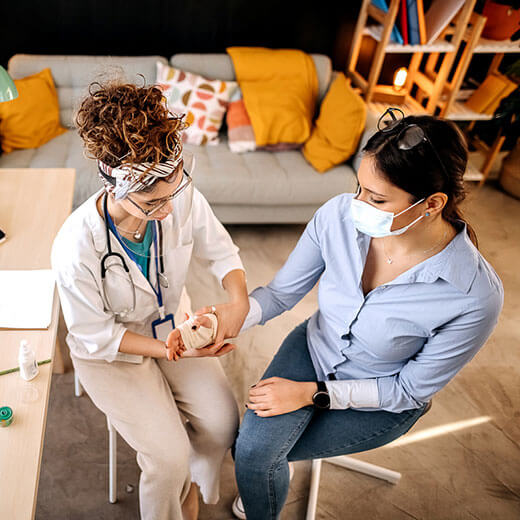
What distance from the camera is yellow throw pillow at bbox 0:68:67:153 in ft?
8.23

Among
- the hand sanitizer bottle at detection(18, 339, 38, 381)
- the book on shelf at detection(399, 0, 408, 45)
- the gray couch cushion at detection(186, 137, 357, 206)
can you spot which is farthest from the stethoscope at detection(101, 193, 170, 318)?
the book on shelf at detection(399, 0, 408, 45)

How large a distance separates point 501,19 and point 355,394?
2.84 m

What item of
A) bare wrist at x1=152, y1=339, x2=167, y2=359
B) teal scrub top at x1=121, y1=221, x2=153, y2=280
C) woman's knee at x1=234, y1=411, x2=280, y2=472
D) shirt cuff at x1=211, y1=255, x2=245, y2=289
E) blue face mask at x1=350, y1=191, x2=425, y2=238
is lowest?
woman's knee at x1=234, y1=411, x2=280, y2=472

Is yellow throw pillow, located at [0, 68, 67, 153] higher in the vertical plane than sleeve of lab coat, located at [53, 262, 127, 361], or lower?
lower

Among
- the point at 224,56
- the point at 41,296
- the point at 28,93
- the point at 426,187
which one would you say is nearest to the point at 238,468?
the point at 41,296

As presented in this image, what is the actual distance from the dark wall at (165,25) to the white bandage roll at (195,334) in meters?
2.36

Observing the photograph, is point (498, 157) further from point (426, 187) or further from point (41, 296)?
point (41, 296)

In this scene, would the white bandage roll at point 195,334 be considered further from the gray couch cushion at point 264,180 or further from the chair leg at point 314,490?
the gray couch cushion at point 264,180

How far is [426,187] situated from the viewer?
3.55 feet

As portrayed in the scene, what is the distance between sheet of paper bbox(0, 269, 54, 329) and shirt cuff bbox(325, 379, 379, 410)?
2.53 feet

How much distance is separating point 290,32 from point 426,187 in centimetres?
Answer: 248

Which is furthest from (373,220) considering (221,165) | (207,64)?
(207,64)

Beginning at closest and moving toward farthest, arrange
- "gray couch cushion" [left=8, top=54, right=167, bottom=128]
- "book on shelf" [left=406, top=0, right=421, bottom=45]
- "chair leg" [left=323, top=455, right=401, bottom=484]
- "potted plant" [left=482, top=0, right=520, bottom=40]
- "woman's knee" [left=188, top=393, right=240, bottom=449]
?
"woman's knee" [left=188, top=393, right=240, bottom=449] < "chair leg" [left=323, top=455, right=401, bottom=484] < "gray couch cushion" [left=8, top=54, right=167, bottom=128] < "book on shelf" [left=406, top=0, right=421, bottom=45] < "potted plant" [left=482, top=0, right=520, bottom=40]

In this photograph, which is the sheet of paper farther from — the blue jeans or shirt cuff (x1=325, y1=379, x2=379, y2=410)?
shirt cuff (x1=325, y1=379, x2=379, y2=410)
